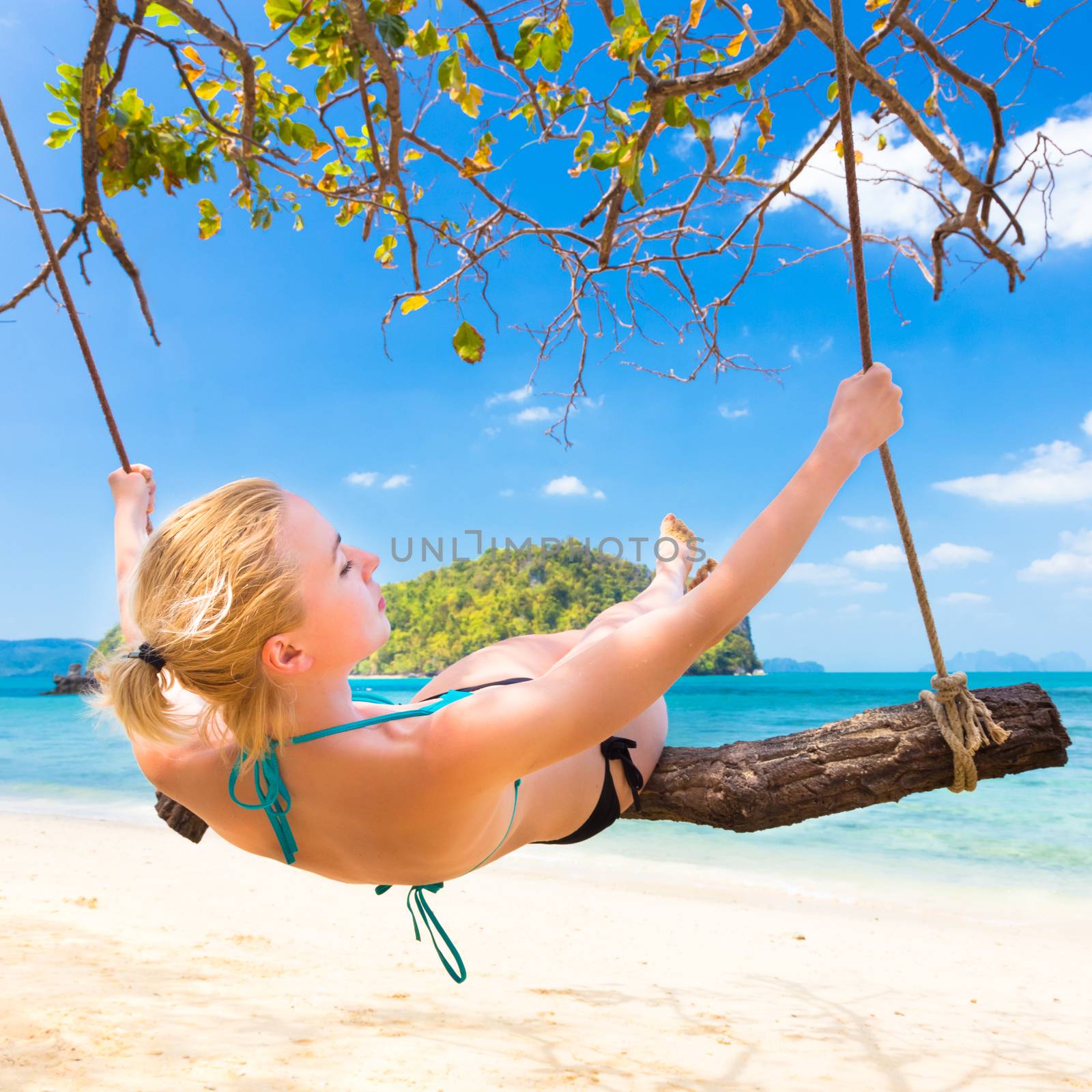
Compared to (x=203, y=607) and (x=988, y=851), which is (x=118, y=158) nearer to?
(x=203, y=607)

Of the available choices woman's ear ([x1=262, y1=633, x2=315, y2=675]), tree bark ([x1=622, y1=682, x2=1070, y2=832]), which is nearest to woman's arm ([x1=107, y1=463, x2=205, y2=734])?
woman's ear ([x1=262, y1=633, x2=315, y2=675])

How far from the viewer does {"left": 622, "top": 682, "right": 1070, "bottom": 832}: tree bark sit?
1.60 metres

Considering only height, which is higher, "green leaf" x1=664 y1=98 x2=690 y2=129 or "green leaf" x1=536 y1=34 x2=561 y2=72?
"green leaf" x1=536 y1=34 x2=561 y2=72

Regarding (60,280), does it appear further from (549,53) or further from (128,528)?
(549,53)

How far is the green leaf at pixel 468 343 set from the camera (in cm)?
221

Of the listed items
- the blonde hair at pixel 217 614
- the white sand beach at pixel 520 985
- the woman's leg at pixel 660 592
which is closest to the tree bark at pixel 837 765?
the woman's leg at pixel 660 592

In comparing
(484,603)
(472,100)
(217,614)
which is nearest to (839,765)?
(217,614)

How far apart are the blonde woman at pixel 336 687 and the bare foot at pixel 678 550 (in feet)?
3.20

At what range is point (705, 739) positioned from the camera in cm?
2067

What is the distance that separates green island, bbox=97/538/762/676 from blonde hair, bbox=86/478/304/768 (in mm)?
27297

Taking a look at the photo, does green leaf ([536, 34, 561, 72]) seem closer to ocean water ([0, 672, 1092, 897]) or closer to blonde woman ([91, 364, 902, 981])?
blonde woman ([91, 364, 902, 981])

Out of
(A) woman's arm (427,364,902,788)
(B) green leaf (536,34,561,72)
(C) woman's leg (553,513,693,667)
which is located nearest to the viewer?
(A) woman's arm (427,364,902,788)

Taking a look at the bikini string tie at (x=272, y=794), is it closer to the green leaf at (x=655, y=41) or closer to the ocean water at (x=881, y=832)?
the green leaf at (x=655, y=41)

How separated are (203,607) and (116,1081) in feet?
7.59
